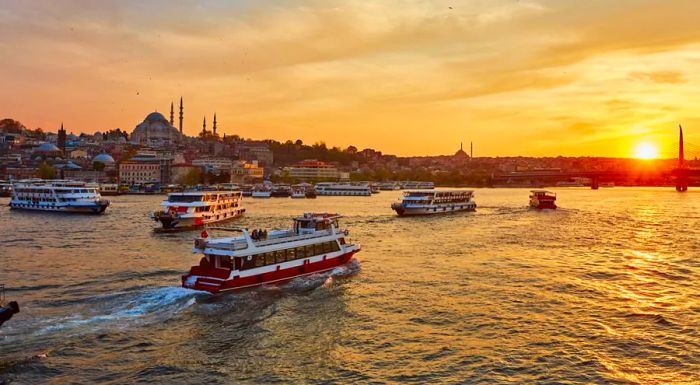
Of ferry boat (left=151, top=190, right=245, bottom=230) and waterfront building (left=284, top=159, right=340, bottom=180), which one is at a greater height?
waterfront building (left=284, top=159, right=340, bottom=180)

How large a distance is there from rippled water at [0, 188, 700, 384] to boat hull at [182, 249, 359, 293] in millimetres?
387

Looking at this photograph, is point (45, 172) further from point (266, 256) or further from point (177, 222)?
point (266, 256)

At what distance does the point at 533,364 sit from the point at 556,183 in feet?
465

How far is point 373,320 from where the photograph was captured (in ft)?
51.4

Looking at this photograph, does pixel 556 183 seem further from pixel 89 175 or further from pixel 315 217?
pixel 315 217

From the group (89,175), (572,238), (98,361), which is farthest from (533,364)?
(89,175)

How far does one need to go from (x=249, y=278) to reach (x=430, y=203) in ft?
116

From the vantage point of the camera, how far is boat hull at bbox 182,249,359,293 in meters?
17.9

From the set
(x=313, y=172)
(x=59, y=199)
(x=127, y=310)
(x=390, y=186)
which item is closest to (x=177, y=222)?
(x=59, y=199)

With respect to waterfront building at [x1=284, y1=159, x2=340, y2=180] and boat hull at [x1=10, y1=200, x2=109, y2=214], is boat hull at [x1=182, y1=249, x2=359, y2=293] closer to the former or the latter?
boat hull at [x1=10, y1=200, x2=109, y2=214]

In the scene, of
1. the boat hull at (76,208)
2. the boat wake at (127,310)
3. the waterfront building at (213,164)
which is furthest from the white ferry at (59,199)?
the waterfront building at (213,164)

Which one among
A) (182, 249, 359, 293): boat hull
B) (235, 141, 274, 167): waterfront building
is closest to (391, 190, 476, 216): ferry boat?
(182, 249, 359, 293): boat hull

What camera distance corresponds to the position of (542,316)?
16.1m

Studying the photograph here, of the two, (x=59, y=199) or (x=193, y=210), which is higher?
(x=59, y=199)
